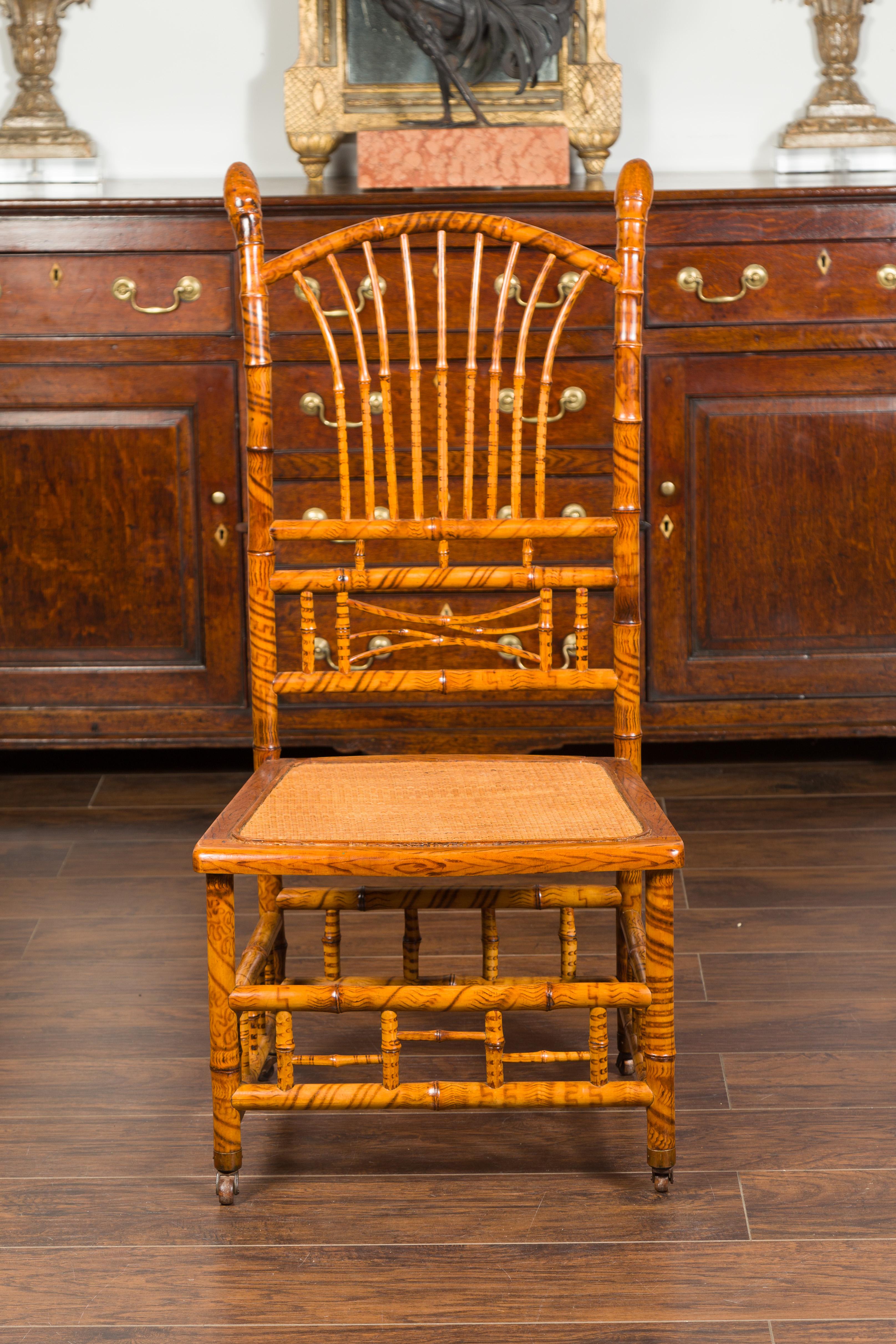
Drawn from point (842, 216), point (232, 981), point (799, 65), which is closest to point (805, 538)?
point (842, 216)

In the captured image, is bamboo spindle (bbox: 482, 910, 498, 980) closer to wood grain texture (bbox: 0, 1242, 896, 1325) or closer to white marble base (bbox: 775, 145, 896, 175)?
wood grain texture (bbox: 0, 1242, 896, 1325)

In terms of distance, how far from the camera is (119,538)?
254cm

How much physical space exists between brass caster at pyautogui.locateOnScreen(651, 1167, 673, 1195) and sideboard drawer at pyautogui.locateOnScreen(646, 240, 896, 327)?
4.95ft

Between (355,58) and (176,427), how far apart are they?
814mm

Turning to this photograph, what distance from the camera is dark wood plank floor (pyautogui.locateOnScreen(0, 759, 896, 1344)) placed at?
4.23 ft

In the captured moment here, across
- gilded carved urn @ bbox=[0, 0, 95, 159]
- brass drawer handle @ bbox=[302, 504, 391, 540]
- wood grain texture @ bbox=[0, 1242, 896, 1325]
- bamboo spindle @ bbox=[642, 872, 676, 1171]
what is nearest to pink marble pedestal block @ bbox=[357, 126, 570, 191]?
brass drawer handle @ bbox=[302, 504, 391, 540]

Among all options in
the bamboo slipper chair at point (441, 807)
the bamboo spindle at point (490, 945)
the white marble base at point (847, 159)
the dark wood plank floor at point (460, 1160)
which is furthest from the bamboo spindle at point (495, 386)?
the white marble base at point (847, 159)

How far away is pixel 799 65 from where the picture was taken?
289cm

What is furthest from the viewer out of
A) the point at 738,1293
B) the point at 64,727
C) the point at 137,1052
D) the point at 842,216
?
the point at 64,727

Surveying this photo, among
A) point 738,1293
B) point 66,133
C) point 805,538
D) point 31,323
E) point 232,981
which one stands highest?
point 66,133

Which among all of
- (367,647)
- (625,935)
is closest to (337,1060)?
(625,935)

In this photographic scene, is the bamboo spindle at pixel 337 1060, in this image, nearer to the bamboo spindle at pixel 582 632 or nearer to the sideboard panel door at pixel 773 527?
the bamboo spindle at pixel 582 632

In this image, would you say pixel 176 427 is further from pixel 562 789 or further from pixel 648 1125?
pixel 648 1125

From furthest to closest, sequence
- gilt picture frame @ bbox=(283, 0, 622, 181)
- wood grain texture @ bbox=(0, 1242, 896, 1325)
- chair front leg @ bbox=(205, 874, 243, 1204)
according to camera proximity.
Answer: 1. gilt picture frame @ bbox=(283, 0, 622, 181)
2. chair front leg @ bbox=(205, 874, 243, 1204)
3. wood grain texture @ bbox=(0, 1242, 896, 1325)
